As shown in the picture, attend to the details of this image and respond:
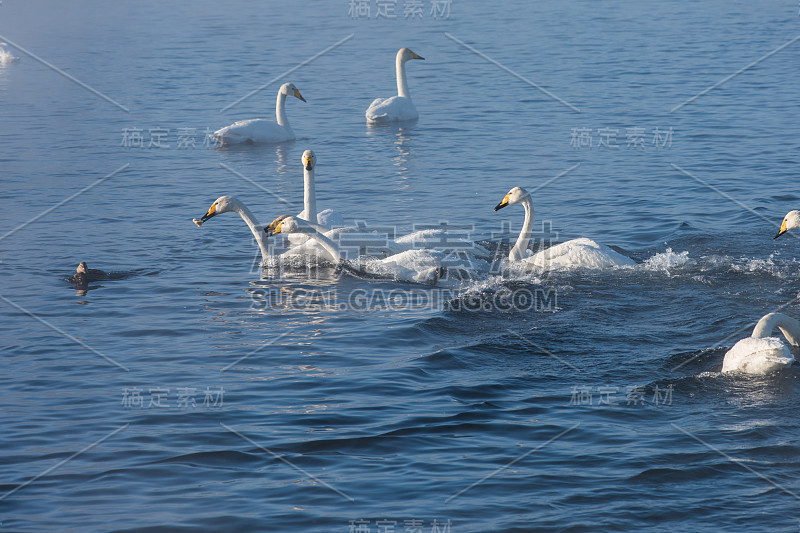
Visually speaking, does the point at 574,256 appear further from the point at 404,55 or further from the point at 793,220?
the point at 404,55

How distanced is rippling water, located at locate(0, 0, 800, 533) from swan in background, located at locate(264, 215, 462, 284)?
187 mm

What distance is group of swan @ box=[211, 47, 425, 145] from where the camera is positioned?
19.9m

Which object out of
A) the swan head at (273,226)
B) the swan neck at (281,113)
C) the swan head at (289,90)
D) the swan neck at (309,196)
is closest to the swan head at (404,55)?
the swan head at (289,90)

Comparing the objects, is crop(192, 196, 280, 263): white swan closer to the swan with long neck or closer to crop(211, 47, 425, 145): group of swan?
the swan with long neck

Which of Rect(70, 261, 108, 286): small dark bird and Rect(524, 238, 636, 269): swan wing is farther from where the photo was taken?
Rect(70, 261, 108, 286): small dark bird

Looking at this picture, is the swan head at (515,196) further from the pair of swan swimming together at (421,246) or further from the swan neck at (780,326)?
the swan neck at (780,326)

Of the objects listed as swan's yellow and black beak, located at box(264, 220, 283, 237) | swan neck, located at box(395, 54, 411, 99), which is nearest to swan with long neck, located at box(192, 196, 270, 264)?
swan's yellow and black beak, located at box(264, 220, 283, 237)

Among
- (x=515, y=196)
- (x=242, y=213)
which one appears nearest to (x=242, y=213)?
(x=242, y=213)

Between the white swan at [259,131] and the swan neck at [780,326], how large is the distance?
501 inches

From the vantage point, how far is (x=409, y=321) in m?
10.9

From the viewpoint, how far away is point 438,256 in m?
12.2

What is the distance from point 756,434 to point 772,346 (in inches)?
44.6

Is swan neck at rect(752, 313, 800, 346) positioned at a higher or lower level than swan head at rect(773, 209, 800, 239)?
lower

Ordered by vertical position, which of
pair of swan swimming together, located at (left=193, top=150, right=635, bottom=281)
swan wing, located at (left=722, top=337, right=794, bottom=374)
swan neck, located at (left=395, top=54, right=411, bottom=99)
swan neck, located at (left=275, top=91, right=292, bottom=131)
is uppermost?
swan neck, located at (left=395, top=54, right=411, bottom=99)
